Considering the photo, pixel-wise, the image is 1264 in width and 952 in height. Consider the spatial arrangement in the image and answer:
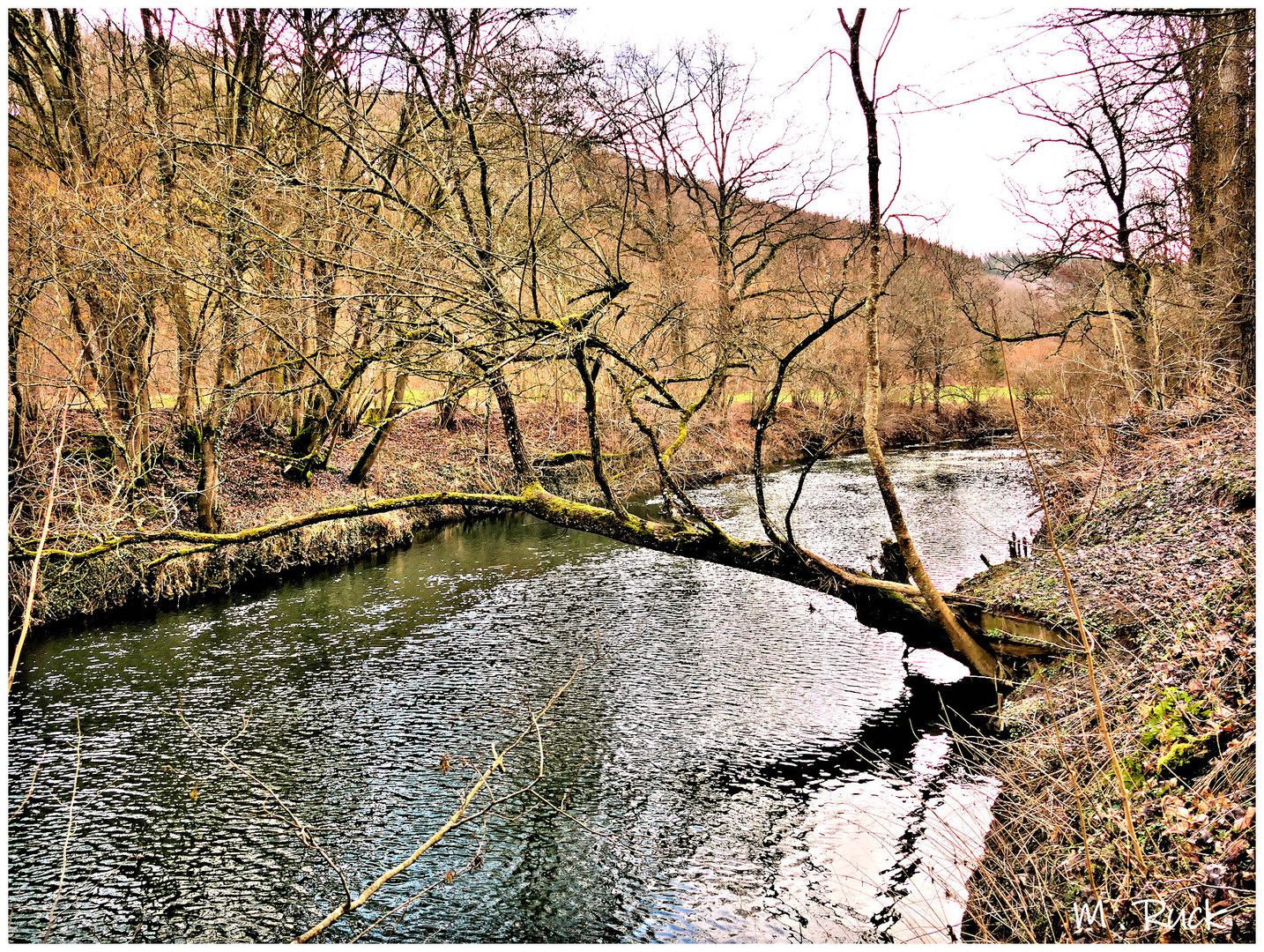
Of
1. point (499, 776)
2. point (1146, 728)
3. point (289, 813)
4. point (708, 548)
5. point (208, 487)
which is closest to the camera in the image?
point (289, 813)

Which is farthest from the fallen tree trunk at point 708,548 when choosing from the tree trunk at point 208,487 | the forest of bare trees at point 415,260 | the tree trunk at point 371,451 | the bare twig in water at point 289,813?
the tree trunk at point 371,451

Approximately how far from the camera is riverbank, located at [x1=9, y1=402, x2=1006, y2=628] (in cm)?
1055

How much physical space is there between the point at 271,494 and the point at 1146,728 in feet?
51.3

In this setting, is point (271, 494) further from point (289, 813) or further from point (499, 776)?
point (289, 813)

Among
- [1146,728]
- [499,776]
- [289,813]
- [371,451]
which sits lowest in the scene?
[499,776]

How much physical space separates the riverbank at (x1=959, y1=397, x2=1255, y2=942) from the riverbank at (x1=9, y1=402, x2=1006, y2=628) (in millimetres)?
3073

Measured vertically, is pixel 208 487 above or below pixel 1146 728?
above

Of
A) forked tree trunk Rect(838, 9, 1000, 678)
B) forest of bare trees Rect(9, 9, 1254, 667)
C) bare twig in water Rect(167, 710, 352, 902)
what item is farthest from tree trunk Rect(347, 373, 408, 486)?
forked tree trunk Rect(838, 9, 1000, 678)

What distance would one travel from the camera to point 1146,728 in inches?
191

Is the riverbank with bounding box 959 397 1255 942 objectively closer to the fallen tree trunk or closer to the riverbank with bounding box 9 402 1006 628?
the fallen tree trunk

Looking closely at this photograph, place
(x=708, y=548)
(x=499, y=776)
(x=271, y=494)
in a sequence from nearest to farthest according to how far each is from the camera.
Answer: (x=499, y=776) < (x=708, y=548) < (x=271, y=494)

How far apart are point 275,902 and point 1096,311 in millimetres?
17625

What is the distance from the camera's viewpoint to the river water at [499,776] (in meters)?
5.69

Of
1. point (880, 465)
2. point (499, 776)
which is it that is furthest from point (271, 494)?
point (880, 465)
